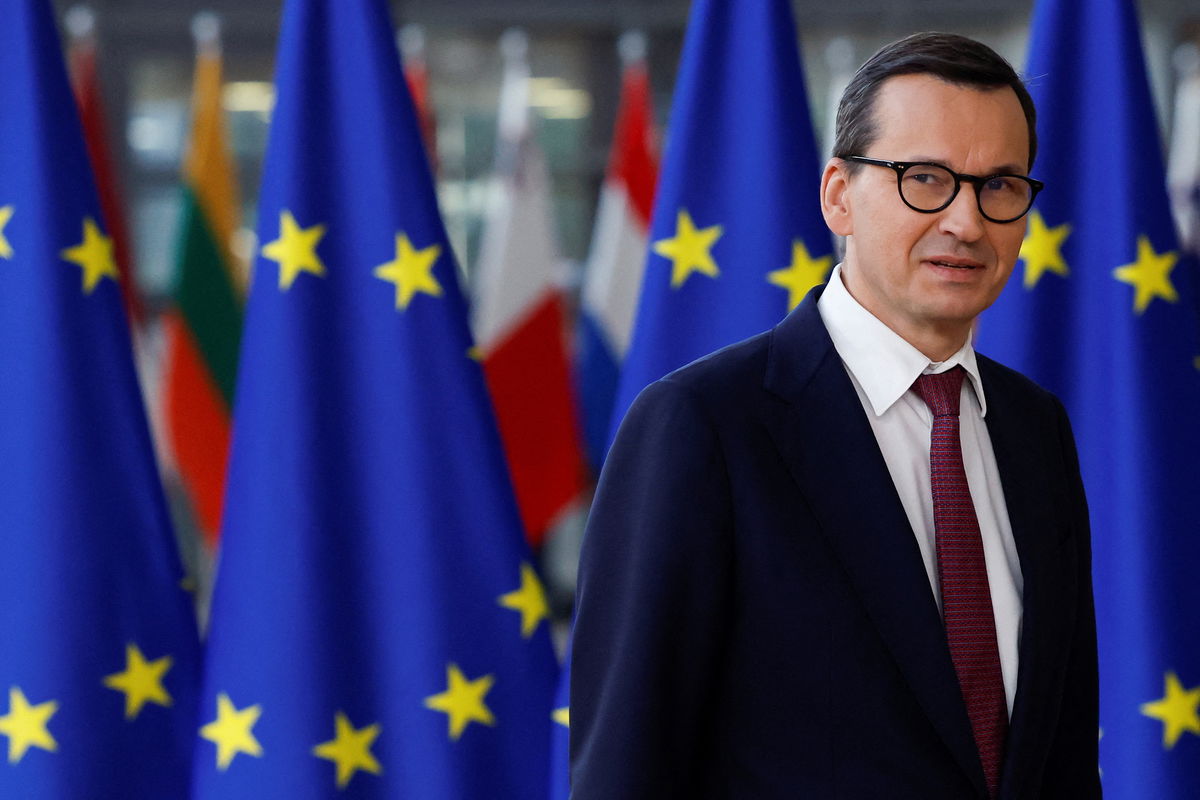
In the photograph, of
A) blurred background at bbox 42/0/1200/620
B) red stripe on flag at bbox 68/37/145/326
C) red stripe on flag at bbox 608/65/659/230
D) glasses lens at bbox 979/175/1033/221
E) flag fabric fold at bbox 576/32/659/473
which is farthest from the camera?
blurred background at bbox 42/0/1200/620

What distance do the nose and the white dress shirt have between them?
0.40ft

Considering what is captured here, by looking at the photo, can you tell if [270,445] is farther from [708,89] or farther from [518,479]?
[518,479]

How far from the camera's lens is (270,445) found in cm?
250

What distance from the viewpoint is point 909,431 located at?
4.83 ft

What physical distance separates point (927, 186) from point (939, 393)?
0.71 feet

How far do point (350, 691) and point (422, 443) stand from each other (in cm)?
45

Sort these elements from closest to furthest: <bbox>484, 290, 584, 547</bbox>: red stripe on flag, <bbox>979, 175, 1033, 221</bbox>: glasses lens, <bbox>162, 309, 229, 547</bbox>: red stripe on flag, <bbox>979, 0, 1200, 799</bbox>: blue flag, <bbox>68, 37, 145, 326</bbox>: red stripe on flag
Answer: <bbox>979, 175, 1033, 221</bbox>: glasses lens → <bbox>979, 0, 1200, 799</bbox>: blue flag → <bbox>162, 309, 229, 547</bbox>: red stripe on flag → <bbox>484, 290, 584, 547</bbox>: red stripe on flag → <bbox>68, 37, 145, 326</bbox>: red stripe on flag

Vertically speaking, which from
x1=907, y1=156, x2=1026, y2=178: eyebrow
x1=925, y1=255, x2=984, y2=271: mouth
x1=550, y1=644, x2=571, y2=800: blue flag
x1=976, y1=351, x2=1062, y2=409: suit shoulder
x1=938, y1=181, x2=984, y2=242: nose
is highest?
x1=907, y1=156, x2=1026, y2=178: eyebrow

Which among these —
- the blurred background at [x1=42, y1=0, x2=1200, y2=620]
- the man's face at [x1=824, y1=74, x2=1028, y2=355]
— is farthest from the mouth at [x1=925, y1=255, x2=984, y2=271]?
the blurred background at [x1=42, y1=0, x2=1200, y2=620]

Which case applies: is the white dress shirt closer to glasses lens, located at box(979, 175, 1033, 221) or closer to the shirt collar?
the shirt collar

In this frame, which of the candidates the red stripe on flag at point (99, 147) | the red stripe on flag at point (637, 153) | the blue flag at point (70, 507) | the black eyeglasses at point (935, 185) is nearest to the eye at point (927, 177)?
the black eyeglasses at point (935, 185)

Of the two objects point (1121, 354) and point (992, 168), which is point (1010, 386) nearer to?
point (992, 168)

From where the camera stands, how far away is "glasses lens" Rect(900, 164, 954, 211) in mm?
1418

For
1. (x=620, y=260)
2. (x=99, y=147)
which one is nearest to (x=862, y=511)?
(x=99, y=147)
